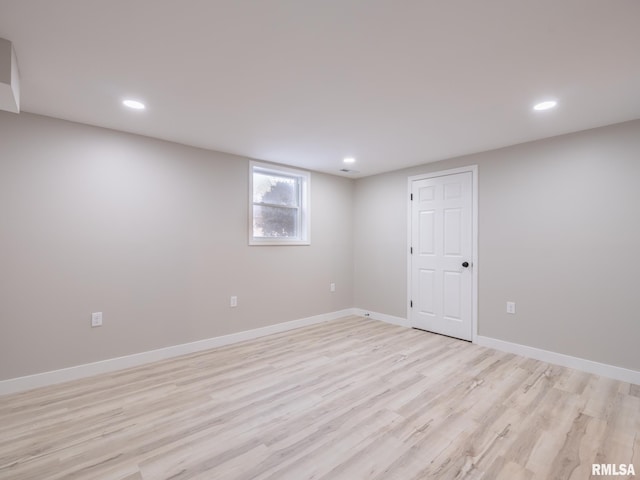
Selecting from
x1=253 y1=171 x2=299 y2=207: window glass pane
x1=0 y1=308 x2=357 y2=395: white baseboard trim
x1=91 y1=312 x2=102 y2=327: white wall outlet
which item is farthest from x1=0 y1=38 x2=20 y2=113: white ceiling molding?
x1=253 y1=171 x2=299 y2=207: window glass pane

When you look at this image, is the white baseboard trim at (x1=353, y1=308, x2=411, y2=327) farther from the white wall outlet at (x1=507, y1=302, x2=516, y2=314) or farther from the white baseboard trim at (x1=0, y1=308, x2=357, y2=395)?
the white wall outlet at (x1=507, y1=302, x2=516, y2=314)

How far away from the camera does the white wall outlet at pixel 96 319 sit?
2943mm

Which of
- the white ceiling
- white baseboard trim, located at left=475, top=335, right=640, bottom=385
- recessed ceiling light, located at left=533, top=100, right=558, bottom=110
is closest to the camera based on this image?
the white ceiling

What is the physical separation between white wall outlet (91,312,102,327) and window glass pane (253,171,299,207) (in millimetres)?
2156

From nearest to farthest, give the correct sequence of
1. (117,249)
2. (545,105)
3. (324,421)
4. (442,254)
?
(324,421), (545,105), (117,249), (442,254)

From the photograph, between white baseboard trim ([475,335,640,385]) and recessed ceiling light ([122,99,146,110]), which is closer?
recessed ceiling light ([122,99,146,110])

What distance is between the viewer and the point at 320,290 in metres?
4.86

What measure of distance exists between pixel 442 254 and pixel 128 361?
388 centimetres

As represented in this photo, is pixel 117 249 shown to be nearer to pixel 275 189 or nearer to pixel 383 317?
pixel 275 189

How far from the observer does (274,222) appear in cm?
444

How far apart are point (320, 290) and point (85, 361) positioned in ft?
9.75

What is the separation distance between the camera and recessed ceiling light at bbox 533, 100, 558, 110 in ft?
7.99

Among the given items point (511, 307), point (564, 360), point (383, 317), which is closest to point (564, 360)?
Answer: point (564, 360)

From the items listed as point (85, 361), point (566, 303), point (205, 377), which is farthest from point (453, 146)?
point (85, 361)
